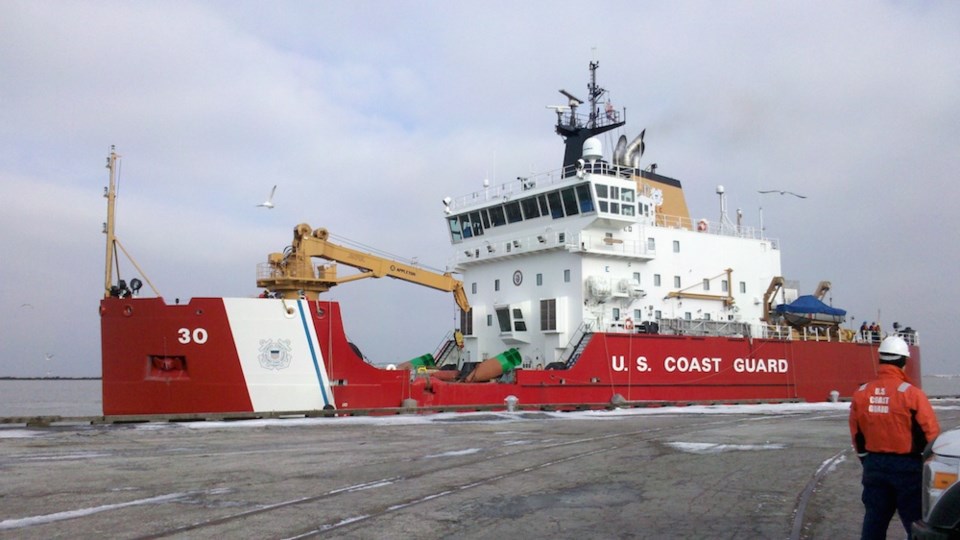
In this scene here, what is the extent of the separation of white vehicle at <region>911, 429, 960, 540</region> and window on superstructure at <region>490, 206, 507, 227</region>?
18053mm

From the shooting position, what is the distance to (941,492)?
352cm

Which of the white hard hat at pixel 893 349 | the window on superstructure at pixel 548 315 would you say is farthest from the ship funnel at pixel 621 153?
the white hard hat at pixel 893 349

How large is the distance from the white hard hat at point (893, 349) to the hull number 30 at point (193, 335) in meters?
11.8

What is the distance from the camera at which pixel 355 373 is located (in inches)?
603

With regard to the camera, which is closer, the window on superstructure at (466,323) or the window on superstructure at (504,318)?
the window on superstructure at (504,318)

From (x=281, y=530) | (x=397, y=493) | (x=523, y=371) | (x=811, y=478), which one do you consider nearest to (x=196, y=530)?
(x=281, y=530)

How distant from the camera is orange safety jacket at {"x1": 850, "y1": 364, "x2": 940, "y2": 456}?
414 centimetres

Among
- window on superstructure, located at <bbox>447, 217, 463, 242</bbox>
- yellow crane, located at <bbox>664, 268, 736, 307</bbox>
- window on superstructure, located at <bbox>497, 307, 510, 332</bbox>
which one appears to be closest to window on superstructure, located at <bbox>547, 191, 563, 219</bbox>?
window on superstructure, located at <bbox>497, 307, 510, 332</bbox>

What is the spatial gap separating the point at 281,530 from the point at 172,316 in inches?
376

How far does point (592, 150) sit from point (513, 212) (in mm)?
2836

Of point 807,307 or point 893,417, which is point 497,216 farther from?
point 893,417

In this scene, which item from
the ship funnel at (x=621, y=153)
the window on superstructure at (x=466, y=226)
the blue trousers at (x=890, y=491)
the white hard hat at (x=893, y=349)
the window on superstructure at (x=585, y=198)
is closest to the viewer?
the blue trousers at (x=890, y=491)

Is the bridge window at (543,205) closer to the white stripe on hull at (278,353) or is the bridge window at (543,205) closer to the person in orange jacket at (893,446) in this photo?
the white stripe on hull at (278,353)

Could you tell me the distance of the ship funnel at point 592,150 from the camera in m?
21.5
